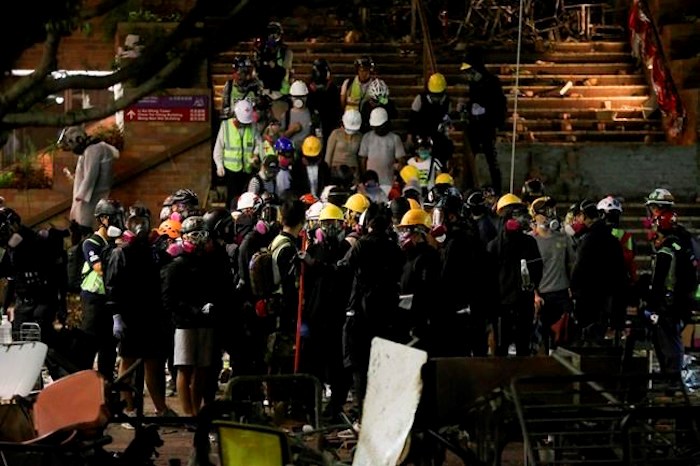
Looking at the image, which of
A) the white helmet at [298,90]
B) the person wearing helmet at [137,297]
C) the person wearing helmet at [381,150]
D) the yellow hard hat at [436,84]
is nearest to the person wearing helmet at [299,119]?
the white helmet at [298,90]

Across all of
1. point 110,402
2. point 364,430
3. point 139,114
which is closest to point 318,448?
point 364,430

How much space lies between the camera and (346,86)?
1017 inches

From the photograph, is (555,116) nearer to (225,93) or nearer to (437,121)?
(437,121)

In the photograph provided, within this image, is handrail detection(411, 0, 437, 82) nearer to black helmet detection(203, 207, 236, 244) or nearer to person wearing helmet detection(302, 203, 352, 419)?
black helmet detection(203, 207, 236, 244)

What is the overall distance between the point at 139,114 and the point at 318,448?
14.8 meters

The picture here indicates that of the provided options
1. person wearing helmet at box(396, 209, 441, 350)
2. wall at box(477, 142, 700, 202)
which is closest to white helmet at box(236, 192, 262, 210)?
person wearing helmet at box(396, 209, 441, 350)

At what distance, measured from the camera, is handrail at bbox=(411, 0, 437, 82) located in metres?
28.7

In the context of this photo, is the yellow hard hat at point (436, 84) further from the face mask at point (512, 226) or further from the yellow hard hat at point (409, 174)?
the face mask at point (512, 226)

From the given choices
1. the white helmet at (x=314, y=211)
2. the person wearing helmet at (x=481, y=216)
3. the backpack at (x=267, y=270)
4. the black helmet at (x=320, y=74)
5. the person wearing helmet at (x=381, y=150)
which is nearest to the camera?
the backpack at (x=267, y=270)

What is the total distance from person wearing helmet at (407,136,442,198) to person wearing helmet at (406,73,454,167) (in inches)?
5.1

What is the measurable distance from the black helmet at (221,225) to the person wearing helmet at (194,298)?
613 millimetres

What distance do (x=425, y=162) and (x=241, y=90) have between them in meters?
2.62

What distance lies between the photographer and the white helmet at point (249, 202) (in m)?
20.7

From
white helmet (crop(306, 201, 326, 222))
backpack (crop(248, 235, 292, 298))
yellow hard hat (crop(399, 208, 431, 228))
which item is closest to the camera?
backpack (crop(248, 235, 292, 298))
